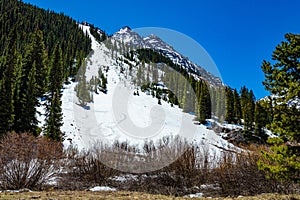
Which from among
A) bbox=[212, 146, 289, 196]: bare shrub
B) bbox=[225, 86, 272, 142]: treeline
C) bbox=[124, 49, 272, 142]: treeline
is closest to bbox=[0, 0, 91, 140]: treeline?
bbox=[124, 49, 272, 142]: treeline

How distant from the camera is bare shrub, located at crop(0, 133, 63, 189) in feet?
42.3

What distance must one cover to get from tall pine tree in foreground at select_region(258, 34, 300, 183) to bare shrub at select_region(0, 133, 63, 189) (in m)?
10.3

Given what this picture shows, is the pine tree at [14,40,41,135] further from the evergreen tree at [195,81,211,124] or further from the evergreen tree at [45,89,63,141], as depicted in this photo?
the evergreen tree at [195,81,211,124]

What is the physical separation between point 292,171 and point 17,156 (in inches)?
463

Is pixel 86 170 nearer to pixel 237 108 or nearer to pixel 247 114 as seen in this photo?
pixel 247 114

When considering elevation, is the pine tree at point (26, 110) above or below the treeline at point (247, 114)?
below

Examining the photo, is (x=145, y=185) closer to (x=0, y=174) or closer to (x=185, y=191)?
(x=185, y=191)

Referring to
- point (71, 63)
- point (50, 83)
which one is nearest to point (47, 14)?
point (71, 63)

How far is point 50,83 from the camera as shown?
46.4 m

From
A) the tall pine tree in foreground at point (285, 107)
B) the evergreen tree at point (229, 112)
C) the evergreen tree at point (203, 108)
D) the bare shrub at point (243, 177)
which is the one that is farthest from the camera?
the evergreen tree at point (229, 112)

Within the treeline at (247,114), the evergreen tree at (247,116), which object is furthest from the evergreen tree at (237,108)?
the evergreen tree at (247,116)

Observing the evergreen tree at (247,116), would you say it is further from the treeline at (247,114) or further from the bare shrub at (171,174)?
the bare shrub at (171,174)

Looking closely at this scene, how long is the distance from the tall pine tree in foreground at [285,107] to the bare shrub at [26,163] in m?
10.3

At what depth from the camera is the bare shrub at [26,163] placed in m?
12.9
